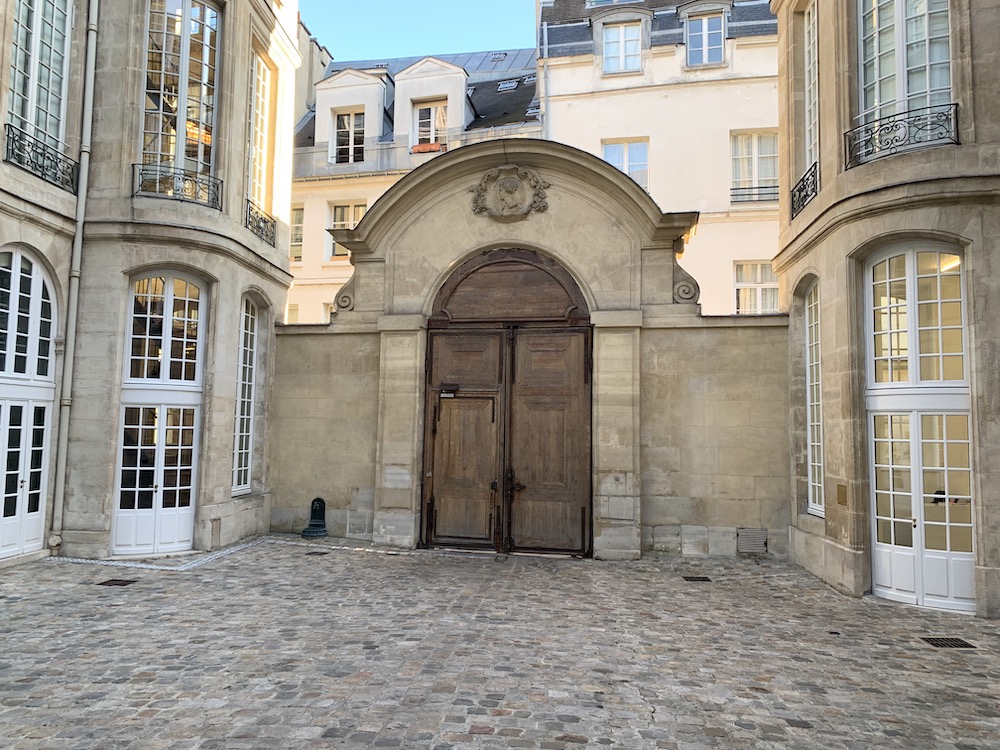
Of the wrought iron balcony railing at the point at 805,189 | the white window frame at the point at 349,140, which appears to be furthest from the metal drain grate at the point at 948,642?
the white window frame at the point at 349,140

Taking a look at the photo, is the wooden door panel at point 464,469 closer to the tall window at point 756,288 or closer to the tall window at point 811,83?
the tall window at point 811,83

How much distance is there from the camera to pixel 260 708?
4.17 m

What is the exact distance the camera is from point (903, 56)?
709cm

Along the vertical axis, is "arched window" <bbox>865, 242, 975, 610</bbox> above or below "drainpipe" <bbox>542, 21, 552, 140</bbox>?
below

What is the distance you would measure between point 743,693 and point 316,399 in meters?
7.14

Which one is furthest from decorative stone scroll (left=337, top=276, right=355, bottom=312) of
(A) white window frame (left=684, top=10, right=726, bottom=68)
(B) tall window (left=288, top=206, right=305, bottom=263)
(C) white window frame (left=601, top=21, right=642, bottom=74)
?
(A) white window frame (left=684, top=10, right=726, bottom=68)

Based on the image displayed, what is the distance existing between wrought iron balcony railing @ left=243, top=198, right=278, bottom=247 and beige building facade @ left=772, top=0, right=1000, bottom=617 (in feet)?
23.8

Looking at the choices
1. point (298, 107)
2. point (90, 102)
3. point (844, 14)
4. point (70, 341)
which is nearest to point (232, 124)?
point (90, 102)

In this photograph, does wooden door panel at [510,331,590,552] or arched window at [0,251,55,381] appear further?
wooden door panel at [510,331,590,552]

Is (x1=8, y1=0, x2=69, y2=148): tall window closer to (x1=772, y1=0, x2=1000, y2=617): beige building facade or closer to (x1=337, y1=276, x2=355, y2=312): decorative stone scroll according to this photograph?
(x1=337, y1=276, x2=355, y2=312): decorative stone scroll

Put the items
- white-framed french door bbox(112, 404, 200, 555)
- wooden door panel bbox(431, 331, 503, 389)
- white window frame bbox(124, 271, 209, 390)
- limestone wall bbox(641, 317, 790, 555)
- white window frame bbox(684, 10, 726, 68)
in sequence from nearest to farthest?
white-framed french door bbox(112, 404, 200, 555), white window frame bbox(124, 271, 209, 390), limestone wall bbox(641, 317, 790, 555), wooden door panel bbox(431, 331, 503, 389), white window frame bbox(684, 10, 726, 68)

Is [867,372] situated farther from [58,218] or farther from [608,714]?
[58,218]

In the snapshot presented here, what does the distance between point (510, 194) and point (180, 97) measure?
4.35 m

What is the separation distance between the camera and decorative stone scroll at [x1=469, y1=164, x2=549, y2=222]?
9.54 m
